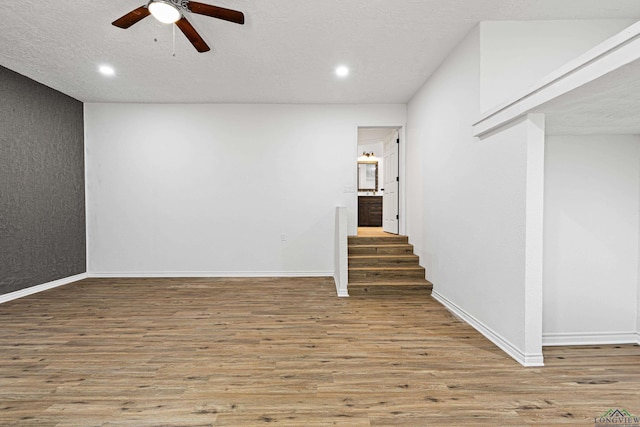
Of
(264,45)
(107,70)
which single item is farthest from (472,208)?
(107,70)

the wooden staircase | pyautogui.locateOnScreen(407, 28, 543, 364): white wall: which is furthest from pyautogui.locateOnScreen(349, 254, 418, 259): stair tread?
pyautogui.locateOnScreen(407, 28, 543, 364): white wall

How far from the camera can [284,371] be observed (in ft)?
7.30

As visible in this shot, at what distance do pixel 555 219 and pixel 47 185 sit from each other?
633 centimetres

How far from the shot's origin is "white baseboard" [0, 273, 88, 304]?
3.96 m

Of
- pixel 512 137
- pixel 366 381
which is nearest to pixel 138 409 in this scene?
pixel 366 381

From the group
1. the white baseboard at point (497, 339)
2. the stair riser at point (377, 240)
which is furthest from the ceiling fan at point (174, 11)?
the stair riser at point (377, 240)

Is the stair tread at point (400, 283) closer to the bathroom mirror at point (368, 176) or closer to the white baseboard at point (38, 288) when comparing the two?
the white baseboard at point (38, 288)

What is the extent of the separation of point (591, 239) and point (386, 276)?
2336mm

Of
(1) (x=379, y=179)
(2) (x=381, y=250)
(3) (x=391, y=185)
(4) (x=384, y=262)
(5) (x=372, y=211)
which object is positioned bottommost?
(4) (x=384, y=262)

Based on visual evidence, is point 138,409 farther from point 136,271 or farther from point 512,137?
point 136,271

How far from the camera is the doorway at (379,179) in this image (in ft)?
18.6

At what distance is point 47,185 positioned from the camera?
450cm

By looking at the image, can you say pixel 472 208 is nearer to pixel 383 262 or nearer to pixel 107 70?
pixel 383 262

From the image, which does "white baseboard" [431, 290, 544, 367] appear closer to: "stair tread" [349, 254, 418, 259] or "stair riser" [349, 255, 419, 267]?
"stair riser" [349, 255, 419, 267]
